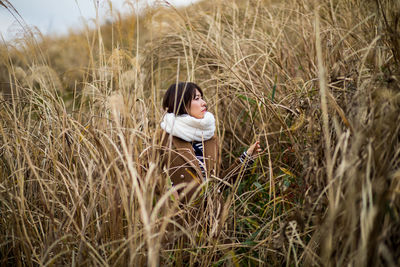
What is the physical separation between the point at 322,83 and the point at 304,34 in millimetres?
1264

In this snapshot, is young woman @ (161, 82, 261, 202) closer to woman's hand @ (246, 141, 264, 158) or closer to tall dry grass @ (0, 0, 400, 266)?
woman's hand @ (246, 141, 264, 158)

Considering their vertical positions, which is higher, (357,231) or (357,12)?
(357,12)

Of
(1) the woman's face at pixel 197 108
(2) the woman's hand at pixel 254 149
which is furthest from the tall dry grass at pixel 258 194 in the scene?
(1) the woman's face at pixel 197 108

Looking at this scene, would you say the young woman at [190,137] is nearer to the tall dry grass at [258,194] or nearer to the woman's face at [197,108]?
the woman's face at [197,108]

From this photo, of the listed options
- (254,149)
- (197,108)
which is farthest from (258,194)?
(197,108)

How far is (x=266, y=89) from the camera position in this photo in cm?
191

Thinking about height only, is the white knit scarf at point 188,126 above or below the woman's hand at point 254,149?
above

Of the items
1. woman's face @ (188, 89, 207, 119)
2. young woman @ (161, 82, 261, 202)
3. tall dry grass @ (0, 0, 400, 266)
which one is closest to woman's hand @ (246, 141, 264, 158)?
young woman @ (161, 82, 261, 202)

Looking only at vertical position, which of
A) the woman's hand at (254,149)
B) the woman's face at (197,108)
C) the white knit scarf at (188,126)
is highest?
the woman's face at (197,108)

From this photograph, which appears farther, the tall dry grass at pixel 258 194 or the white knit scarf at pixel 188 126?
the white knit scarf at pixel 188 126

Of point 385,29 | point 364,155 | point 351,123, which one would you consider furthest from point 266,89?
point 364,155

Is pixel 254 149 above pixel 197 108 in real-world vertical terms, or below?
below

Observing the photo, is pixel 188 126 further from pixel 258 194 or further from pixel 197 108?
pixel 258 194

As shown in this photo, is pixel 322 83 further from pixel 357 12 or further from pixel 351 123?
pixel 357 12
